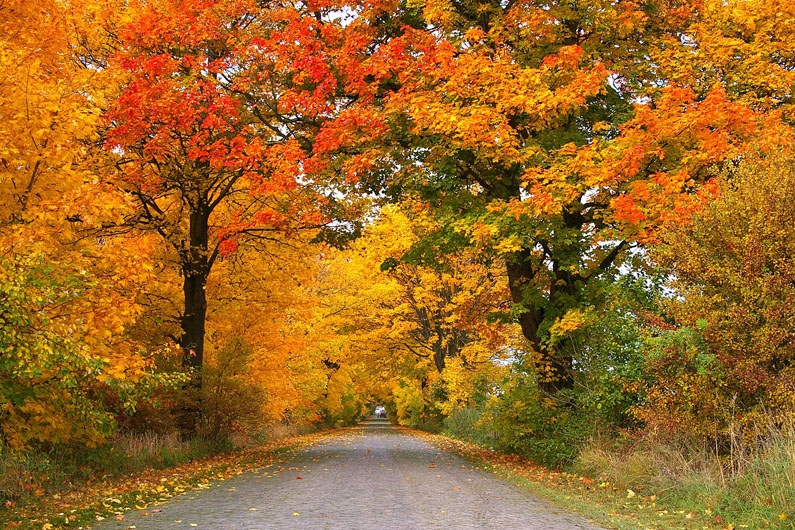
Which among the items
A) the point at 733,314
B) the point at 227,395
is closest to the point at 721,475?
the point at 733,314

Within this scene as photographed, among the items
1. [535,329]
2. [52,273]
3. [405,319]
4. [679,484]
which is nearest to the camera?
[52,273]

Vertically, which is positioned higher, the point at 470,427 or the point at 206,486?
the point at 206,486

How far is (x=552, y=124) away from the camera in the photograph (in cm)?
1376

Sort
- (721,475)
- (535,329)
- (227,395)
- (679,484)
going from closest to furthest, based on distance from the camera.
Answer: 1. (721,475)
2. (679,484)
3. (535,329)
4. (227,395)

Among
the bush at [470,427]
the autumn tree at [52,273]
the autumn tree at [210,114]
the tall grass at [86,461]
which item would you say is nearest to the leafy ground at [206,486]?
the tall grass at [86,461]

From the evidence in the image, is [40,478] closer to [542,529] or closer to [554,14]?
[542,529]

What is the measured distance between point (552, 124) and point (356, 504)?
9.27 m

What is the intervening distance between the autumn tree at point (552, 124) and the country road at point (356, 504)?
4372mm

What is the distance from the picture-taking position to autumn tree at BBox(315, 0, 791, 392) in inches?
436

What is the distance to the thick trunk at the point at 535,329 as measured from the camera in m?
13.6

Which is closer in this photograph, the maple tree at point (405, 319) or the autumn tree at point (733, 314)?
the autumn tree at point (733, 314)

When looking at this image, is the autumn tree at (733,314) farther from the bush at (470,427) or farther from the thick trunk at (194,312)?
the thick trunk at (194,312)

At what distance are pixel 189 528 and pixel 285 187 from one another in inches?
305

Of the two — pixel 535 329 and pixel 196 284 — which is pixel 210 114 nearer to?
pixel 196 284
